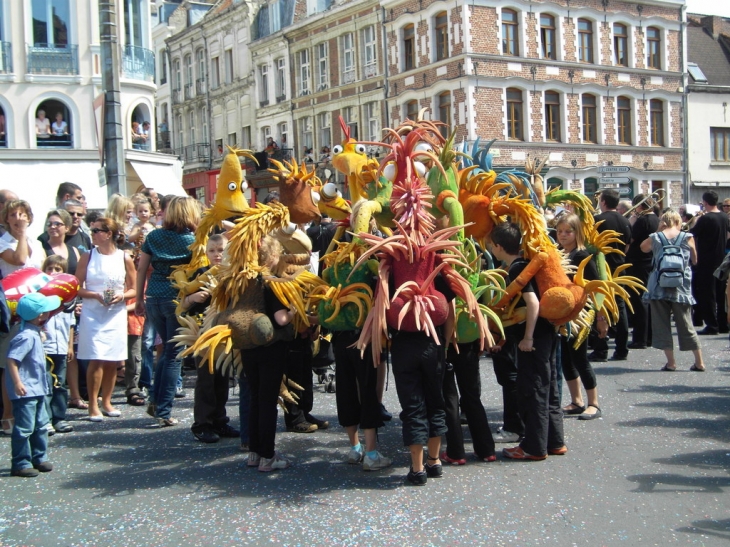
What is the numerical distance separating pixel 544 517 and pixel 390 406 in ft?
9.73

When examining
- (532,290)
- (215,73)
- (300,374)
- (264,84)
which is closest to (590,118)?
(264,84)

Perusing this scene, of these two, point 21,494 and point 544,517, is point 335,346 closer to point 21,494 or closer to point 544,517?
point 544,517

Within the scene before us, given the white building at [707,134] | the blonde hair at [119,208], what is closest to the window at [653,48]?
the white building at [707,134]

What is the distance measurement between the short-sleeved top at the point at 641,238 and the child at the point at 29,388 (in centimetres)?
762

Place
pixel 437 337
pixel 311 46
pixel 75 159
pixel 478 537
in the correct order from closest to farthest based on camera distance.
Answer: pixel 478 537, pixel 437 337, pixel 75 159, pixel 311 46

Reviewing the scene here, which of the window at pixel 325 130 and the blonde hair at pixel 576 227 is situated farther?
the window at pixel 325 130

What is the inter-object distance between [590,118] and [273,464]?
3017cm

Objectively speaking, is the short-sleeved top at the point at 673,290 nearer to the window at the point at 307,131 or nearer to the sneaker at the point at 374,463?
the sneaker at the point at 374,463

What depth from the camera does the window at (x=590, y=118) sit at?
33156mm

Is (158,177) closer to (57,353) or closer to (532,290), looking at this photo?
(57,353)

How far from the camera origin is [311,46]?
3769 centimetres

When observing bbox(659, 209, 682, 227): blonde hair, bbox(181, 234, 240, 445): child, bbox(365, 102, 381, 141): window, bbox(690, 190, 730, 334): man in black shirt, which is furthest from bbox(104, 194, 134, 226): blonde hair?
bbox(365, 102, 381, 141): window

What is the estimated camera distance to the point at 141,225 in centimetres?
871

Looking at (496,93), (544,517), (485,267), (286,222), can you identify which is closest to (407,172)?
(286,222)
